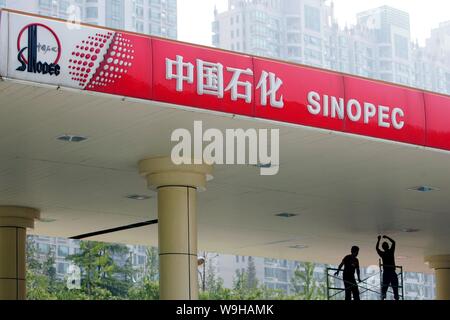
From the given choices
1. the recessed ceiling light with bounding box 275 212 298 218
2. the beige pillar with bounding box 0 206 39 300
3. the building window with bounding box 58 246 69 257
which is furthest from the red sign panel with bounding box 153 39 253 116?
the building window with bounding box 58 246 69 257

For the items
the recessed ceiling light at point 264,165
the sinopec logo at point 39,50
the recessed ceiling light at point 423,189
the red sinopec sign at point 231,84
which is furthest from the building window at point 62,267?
the sinopec logo at point 39,50

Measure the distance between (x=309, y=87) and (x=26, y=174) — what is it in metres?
7.61

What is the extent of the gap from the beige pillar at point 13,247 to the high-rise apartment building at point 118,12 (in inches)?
3075

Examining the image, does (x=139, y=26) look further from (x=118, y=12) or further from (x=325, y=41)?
(x=325, y=41)

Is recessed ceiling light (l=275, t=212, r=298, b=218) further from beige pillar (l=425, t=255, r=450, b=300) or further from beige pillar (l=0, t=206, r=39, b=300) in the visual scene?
beige pillar (l=425, t=255, r=450, b=300)

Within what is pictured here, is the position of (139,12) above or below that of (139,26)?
above

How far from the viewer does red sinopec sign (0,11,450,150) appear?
15.2 meters

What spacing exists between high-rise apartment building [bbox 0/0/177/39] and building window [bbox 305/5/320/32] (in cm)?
2529

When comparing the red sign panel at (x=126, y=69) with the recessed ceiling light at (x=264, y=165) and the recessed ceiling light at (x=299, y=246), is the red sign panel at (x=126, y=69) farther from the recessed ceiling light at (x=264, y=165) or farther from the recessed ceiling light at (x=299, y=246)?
the recessed ceiling light at (x=299, y=246)

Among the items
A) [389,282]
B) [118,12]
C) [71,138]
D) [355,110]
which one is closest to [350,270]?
[389,282]

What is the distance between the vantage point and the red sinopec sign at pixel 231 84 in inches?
600

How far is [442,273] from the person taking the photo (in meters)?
35.4

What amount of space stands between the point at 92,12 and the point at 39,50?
101m

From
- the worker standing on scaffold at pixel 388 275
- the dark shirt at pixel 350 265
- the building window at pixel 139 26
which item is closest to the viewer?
the dark shirt at pixel 350 265
